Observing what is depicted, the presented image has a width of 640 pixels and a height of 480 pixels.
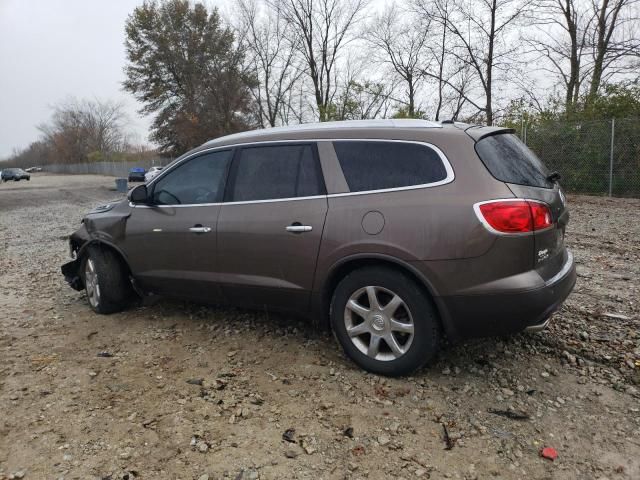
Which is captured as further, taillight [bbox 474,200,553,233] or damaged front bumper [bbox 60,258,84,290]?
damaged front bumper [bbox 60,258,84,290]

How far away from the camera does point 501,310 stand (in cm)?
278

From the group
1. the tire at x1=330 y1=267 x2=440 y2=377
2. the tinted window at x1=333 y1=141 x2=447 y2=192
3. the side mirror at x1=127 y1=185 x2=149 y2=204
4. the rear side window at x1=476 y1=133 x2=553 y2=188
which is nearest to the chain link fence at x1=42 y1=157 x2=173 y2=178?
the side mirror at x1=127 y1=185 x2=149 y2=204

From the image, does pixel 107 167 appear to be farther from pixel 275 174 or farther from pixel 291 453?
pixel 291 453

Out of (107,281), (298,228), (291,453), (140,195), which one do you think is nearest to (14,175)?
(107,281)

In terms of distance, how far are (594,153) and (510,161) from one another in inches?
444

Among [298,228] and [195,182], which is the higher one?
[195,182]

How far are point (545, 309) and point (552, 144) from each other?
474 inches

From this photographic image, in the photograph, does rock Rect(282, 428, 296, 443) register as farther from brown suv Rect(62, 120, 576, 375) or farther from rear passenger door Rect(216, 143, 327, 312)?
rear passenger door Rect(216, 143, 327, 312)

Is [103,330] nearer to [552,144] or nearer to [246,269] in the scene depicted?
[246,269]

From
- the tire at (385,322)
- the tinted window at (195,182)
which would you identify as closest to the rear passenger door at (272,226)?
the tinted window at (195,182)

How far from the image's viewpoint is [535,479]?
88.4 inches

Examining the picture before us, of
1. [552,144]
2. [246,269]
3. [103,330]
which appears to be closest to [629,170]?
[552,144]

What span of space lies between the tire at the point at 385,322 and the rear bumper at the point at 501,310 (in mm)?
149

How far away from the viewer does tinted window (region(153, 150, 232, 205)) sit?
12.8ft
